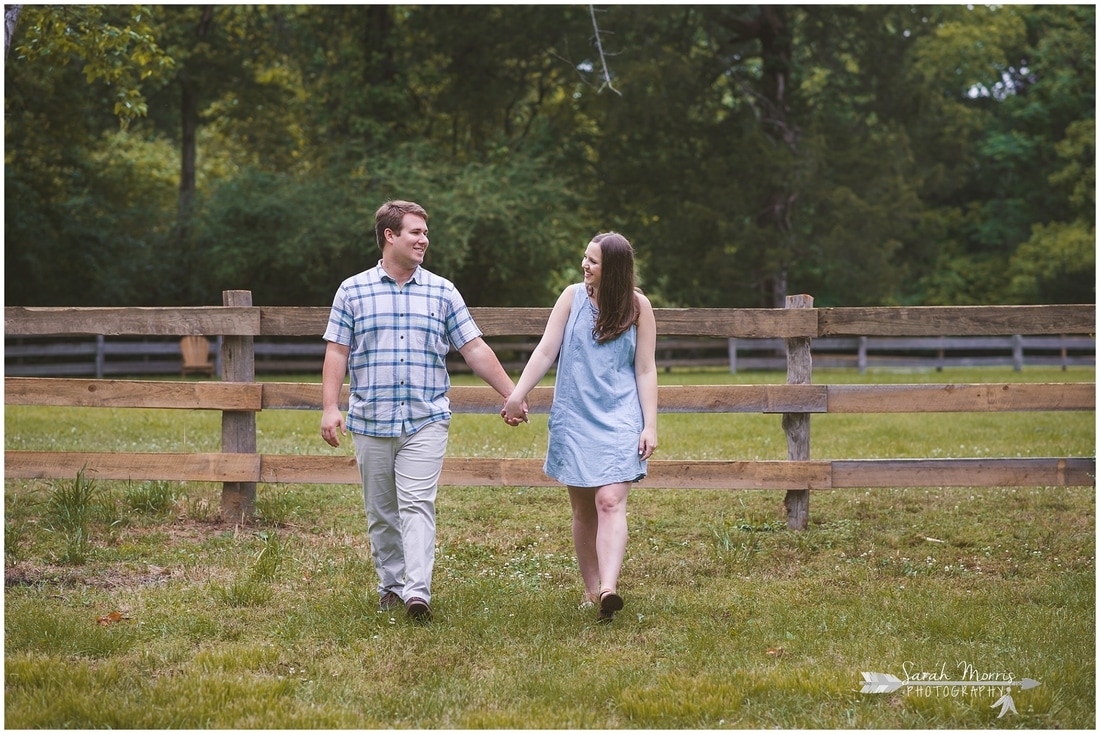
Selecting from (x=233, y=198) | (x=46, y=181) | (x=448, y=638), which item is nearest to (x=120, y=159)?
(x=46, y=181)

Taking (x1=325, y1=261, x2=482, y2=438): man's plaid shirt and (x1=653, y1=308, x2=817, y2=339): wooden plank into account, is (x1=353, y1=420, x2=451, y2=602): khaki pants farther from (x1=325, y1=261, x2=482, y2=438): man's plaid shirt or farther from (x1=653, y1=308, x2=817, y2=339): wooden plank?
(x1=653, y1=308, x2=817, y2=339): wooden plank

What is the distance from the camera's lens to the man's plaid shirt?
4910mm

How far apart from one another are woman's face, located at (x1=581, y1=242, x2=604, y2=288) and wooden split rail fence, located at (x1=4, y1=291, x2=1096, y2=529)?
1851 millimetres

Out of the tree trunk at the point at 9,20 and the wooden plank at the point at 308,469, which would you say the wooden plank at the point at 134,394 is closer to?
the wooden plank at the point at 308,469

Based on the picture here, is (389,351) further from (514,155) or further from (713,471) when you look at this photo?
(514,155)

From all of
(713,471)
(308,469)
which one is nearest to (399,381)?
(308,469)

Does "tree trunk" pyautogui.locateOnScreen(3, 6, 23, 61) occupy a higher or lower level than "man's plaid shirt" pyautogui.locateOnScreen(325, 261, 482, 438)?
higher

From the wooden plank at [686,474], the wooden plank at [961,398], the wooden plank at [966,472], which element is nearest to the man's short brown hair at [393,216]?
the wooden plank at [686,474]

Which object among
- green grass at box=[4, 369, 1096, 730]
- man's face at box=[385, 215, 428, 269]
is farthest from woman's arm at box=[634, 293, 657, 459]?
man's face at box=[385, 215, 428, 269]

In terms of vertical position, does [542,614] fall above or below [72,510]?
below

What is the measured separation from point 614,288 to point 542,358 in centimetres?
45

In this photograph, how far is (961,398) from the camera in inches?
263

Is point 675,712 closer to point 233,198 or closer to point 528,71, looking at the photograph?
point 233,198

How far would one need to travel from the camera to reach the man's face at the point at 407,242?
491cm
